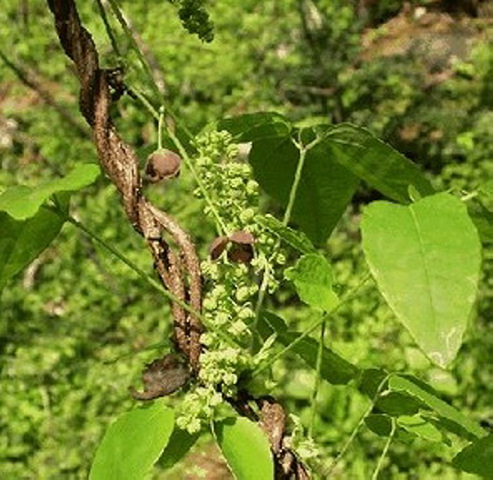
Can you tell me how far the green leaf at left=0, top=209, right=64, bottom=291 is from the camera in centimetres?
66

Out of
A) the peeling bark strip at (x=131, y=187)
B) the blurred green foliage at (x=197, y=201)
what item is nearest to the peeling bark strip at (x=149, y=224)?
the peeling bark strip at (x=131, y=187)

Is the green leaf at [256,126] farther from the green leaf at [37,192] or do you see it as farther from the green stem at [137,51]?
the green leaf at [37,192]

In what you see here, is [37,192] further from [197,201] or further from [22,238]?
[197,201]

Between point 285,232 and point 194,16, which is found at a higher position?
point 194,16

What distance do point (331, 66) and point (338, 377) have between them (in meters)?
2.95

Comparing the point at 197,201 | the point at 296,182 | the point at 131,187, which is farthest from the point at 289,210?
the point at 197,201

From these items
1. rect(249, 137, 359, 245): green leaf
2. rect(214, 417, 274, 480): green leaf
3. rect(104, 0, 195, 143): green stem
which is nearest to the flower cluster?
rect(104, 0, 195, 143): green stem

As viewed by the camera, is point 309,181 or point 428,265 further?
point 309,181

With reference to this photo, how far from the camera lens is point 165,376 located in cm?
70

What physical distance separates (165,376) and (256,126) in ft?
0.62

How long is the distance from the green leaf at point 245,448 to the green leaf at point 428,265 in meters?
0.16

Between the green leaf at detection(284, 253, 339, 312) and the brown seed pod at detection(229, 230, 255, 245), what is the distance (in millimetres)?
32

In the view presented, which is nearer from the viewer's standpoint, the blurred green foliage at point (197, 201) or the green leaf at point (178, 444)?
the green leaf at point (178, 444)

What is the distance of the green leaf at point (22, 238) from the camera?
26.2 inches
